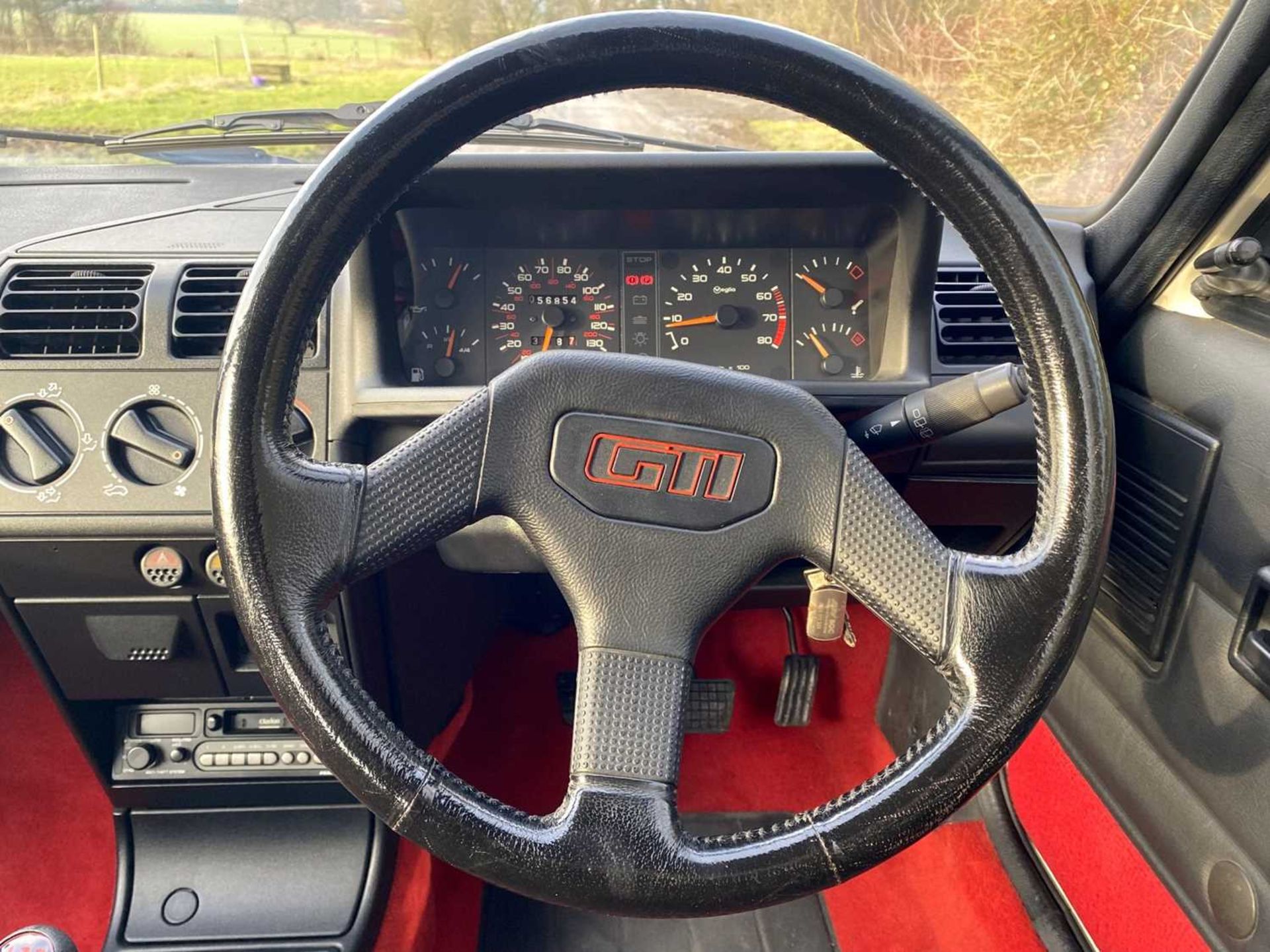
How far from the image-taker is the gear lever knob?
47.6 inches

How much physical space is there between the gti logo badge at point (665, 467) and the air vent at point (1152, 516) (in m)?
0.53

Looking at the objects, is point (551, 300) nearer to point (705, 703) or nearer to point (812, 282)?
point (812, 282)

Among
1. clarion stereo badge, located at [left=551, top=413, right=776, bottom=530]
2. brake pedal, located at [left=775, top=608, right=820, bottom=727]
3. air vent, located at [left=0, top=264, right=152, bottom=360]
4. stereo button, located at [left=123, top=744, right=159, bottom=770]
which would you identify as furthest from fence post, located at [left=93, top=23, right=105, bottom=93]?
brake pedal, located at [left=775, top=608, right=820, bottom=727]

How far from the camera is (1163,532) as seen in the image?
1.22 meters

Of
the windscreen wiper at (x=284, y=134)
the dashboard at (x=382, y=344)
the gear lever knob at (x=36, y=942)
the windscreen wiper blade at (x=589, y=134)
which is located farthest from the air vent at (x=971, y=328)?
the gear lever knob at (x=36, y=942)

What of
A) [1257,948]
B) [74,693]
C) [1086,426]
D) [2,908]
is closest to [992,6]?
[1086,426]

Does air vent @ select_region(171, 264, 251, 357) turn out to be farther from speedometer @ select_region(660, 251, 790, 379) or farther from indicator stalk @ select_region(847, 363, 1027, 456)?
indicator stalk @ select_region(847, 363, 1027, 456)

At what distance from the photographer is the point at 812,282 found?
1.41 metres

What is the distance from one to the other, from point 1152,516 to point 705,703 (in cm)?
97

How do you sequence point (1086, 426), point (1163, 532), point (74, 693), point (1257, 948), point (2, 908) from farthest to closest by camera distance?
point (2, 908) < point (74, 693) < point (1163, 532) < point (1257, 948) < point (1086, 426)

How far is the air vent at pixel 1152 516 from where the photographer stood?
1.16 meters

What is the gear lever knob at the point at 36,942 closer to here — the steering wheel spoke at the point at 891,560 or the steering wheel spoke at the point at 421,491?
the steering wheel spoke at the point at 421,491

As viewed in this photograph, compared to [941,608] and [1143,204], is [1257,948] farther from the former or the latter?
[1143,204]

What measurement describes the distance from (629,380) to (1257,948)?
34.9 inches
